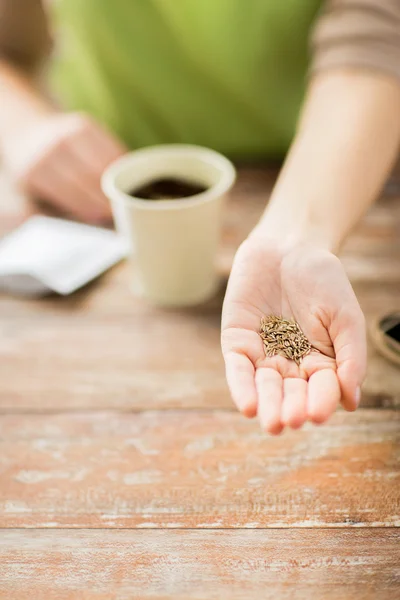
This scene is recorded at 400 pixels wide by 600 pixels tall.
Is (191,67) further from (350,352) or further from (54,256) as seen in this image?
(350,352)

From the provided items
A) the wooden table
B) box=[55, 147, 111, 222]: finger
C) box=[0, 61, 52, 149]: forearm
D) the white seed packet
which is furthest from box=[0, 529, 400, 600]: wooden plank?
box=[0, 61, 52, 149]: forearm

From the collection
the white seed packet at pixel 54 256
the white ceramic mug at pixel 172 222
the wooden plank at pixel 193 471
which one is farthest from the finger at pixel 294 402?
the white seed packet at pixel 54 256

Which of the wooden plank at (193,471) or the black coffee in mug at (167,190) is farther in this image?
the black coffee in mug at (167,190)

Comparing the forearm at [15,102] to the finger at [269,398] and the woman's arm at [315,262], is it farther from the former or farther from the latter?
the finger at [269,398]

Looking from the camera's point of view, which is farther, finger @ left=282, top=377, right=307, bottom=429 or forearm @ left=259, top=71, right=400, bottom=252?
forearm @ left=259, top=71, right=400, bottom=252

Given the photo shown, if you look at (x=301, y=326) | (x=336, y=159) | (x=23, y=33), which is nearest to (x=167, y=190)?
(x=336, y=159)

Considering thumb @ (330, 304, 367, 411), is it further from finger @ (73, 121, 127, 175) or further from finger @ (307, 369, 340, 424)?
A: finger @ (73, 121, 127, 175)
